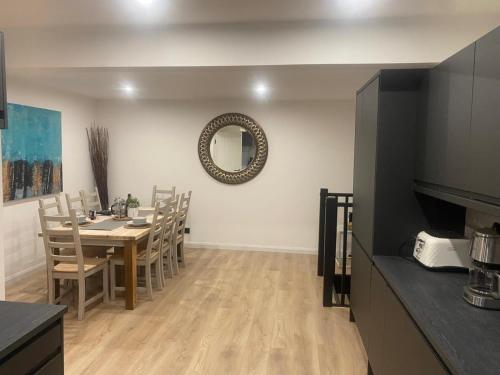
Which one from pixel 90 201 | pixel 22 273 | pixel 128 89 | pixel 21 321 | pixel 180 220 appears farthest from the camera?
pixel 90 201

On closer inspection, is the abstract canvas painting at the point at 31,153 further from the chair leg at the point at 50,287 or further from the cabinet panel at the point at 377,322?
the cabinet panel at the point at 377,322

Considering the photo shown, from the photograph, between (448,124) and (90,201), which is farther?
(90,201)

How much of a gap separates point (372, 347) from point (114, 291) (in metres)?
2.56

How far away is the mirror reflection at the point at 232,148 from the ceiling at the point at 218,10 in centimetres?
275

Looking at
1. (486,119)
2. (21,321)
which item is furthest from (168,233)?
(486,119)

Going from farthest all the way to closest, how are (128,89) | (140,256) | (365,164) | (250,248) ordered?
(250,248)
(128,89)
(140,256)
(365,164)

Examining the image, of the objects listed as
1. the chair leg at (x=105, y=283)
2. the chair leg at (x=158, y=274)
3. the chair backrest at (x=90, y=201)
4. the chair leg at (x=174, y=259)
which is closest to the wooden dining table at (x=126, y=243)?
the chair leg at (x=105, y=283)

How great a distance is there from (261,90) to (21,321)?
3829mm

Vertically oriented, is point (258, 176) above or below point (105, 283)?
above

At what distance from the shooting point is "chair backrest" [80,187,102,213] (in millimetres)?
4754

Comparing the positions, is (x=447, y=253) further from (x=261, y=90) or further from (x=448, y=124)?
(x=261, y=90)

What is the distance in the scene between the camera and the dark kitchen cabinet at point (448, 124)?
5.39 feet

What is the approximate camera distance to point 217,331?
308cm

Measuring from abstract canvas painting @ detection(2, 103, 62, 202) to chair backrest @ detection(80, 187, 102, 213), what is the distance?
37cm
